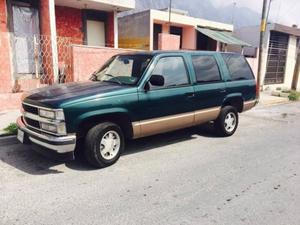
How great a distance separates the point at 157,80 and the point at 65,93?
5.20 ft

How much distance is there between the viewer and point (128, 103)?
4.86 meters

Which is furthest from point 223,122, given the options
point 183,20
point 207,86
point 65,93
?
point 183,20

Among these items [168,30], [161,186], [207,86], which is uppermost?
[168,30]

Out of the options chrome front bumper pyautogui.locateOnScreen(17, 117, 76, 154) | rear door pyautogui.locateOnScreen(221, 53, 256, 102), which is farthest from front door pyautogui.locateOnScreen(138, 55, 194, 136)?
rear door pyautogui.locateOnScreen(221, 53, 256, 102)

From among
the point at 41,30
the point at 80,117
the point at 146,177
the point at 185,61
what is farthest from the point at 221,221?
the point at 41,30

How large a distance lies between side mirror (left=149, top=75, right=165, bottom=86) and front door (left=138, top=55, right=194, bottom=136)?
10 cm

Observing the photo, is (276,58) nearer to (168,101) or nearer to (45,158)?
(168,101)

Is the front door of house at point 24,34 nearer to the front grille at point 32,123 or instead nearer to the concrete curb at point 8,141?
the concrete curb at point 8,141

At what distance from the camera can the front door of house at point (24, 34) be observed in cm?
1016

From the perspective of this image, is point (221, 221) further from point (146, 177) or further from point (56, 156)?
point (56, 156)

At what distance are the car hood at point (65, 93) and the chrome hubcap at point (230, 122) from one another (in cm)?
305

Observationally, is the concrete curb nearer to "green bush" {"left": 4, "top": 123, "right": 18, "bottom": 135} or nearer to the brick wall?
"green bush" {"left": 4, "top": 123, "right": 18, "bottom": 135}

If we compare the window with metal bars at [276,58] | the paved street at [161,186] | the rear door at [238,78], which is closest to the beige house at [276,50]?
the window with metal bars at [276,58]

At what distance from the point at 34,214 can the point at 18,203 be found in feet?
1.25
